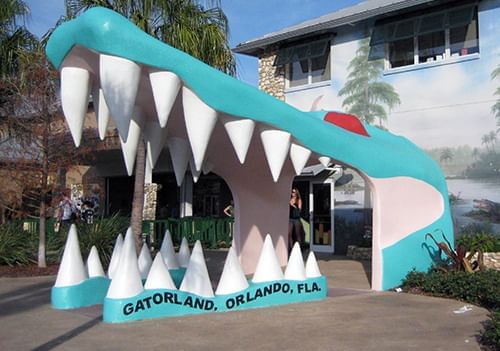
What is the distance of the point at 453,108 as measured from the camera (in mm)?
12336

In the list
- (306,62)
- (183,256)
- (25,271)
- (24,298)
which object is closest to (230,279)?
(183,256)

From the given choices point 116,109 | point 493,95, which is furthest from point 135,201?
point 493,95

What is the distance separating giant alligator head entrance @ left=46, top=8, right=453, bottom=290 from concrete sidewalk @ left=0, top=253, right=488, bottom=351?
→ 1279mm

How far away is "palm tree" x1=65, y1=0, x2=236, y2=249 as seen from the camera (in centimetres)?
1049

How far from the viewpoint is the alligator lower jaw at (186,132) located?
4.64 metres

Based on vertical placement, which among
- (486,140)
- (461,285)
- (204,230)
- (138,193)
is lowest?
(461,285)

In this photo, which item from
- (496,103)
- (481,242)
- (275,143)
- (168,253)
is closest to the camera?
(275,143)

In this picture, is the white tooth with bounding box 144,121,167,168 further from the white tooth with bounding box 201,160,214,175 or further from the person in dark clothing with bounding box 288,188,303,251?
the person in dark clothing with bounding box 288,188,303,251

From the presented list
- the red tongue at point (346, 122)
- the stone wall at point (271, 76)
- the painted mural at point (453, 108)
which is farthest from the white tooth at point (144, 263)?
the stone wall at point (271, 76)

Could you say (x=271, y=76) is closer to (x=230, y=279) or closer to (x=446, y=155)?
(x=446, y=155)

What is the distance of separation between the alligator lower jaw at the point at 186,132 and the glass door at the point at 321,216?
646cm

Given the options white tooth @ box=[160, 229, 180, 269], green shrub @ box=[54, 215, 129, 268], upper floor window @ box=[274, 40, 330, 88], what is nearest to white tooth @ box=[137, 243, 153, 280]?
white tooth @ box=[160, 229, 180, 269]

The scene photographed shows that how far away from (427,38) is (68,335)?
11113 mm

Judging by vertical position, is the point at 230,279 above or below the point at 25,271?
above
